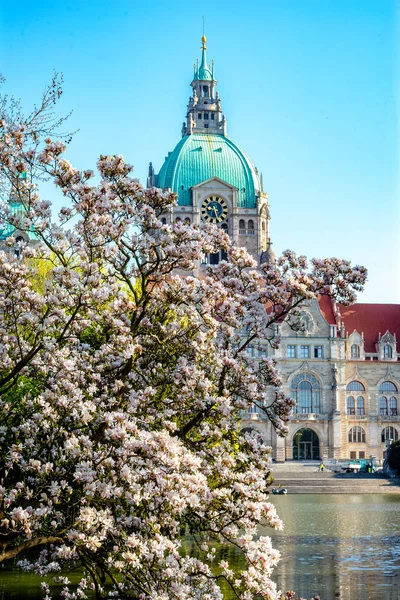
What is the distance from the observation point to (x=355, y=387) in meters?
107

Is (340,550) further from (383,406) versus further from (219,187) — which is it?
(219,187)

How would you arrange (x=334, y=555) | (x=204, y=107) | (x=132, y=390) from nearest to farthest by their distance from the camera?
(x=132, y=390), (x=334, y=555), (x=204, y=107)

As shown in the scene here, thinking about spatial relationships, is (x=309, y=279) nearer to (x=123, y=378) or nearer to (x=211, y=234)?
(x=211, y=234)

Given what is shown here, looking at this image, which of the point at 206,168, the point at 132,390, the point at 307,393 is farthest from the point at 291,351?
the point at 132,390

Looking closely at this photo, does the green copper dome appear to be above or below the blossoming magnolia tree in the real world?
above

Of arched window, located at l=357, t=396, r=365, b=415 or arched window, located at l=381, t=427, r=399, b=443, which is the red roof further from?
arched window, located at l=381, t=427, r=399, b=443

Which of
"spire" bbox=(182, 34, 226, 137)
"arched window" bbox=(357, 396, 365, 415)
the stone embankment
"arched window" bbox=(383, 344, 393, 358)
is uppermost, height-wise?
"spire" bbox=(182, 34, 226, 137)

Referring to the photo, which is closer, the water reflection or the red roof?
the water reflection

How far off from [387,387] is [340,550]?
234ft

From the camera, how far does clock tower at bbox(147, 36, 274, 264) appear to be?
386 ft

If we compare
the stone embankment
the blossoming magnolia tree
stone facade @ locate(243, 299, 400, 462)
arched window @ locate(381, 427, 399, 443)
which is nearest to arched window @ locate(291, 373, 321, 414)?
stone facade @ locate(243, 299, 400, 462)

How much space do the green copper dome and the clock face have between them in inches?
73.2

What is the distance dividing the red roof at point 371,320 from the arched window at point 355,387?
410 cm

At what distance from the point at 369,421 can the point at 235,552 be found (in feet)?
238
